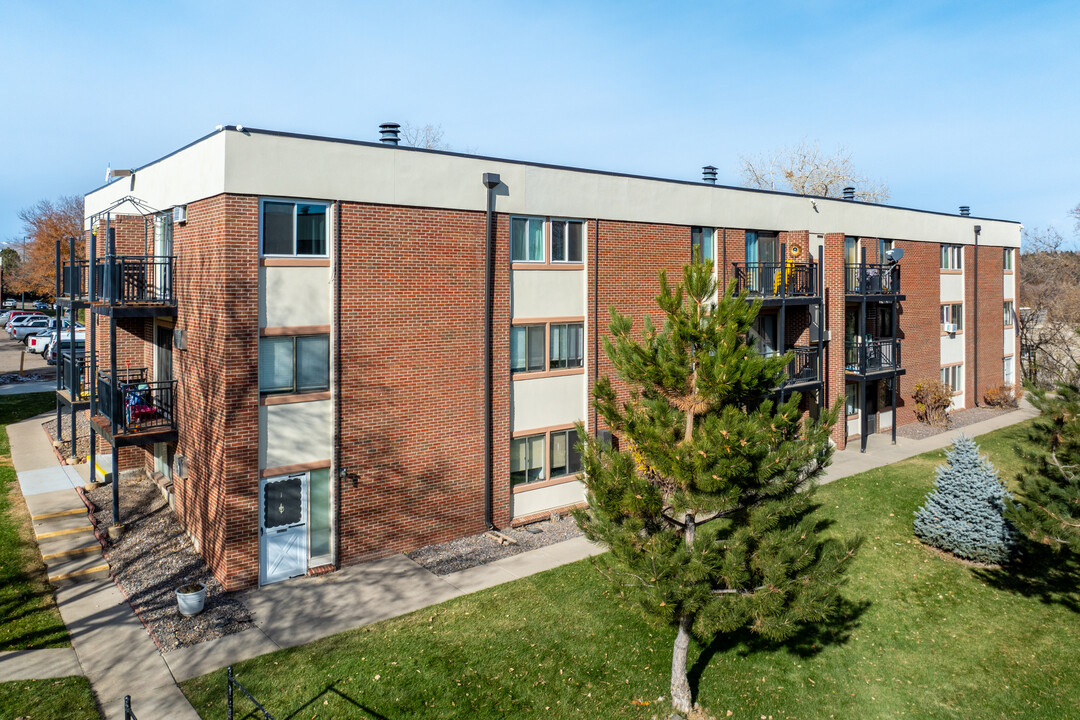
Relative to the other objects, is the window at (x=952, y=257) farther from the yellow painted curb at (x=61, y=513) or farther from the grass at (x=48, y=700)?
the grass at (x=48, y=700)

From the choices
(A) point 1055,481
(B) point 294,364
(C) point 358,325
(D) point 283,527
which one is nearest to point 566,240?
(C) point 358,325

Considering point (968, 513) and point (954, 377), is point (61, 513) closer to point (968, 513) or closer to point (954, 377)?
point (968, 513)

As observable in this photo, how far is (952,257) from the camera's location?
97.3 feet

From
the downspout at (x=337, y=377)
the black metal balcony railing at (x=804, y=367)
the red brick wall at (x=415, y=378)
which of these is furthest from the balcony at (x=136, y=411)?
the black metal balcony railing at (x=804, y=367)

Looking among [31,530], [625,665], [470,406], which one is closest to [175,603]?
[31,530]

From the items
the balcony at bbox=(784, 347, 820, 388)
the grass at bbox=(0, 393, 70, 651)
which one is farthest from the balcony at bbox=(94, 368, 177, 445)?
the balcony at bbox=(784, 347, 820, 388)

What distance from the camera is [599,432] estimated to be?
58.5 ft

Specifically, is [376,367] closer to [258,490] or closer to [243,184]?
[258,490]

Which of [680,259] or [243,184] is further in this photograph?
[680,259]

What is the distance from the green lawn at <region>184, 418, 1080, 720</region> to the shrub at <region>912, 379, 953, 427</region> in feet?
46.7

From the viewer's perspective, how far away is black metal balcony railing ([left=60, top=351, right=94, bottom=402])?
58.2 ft

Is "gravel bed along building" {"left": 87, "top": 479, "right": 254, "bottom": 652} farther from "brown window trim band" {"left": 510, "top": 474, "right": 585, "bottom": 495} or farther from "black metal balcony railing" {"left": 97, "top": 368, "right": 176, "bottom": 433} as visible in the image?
"brown window trim band" {"left": 510, "top": 474, "right": 585, "bottom": 495}

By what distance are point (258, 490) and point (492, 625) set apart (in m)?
5.05

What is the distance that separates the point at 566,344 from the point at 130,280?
10.2 meters
